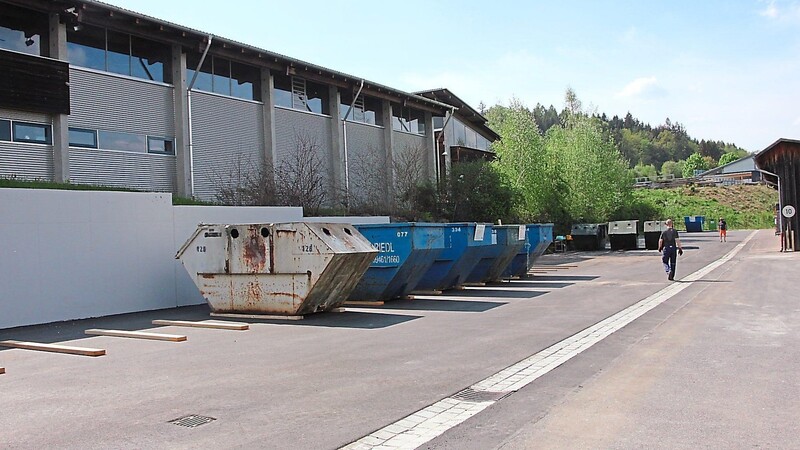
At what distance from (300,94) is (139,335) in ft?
73.4

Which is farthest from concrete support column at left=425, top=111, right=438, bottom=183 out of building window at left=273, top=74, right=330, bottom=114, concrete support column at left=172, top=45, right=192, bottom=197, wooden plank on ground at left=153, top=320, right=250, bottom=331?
wooden plank on ground at left=153, top=320, right=250, bottom=331

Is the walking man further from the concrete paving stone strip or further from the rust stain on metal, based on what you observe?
the rust stain on metal

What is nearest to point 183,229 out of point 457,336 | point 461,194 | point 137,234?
point 137,234

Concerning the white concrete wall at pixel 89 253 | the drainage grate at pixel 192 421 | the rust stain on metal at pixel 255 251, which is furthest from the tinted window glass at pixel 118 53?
the drainage grate at pixel 192 421

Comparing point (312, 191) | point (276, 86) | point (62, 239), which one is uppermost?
point (276, 86)

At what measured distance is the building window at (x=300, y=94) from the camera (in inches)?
1213

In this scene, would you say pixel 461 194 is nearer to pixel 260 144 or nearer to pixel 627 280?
pixel 260 144

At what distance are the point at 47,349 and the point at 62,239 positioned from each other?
14.2ft

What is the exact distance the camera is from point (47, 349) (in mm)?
10203

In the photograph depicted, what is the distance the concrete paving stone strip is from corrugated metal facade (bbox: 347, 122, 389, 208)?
22507 millimetres

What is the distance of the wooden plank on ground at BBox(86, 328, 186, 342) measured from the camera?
10.9 metres

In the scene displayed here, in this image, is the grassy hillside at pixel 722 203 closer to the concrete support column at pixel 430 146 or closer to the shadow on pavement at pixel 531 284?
the concrete support column at pixel 430 146

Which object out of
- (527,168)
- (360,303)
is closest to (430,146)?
(527,168)

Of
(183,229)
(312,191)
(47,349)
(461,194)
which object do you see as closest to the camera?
(47,349)
